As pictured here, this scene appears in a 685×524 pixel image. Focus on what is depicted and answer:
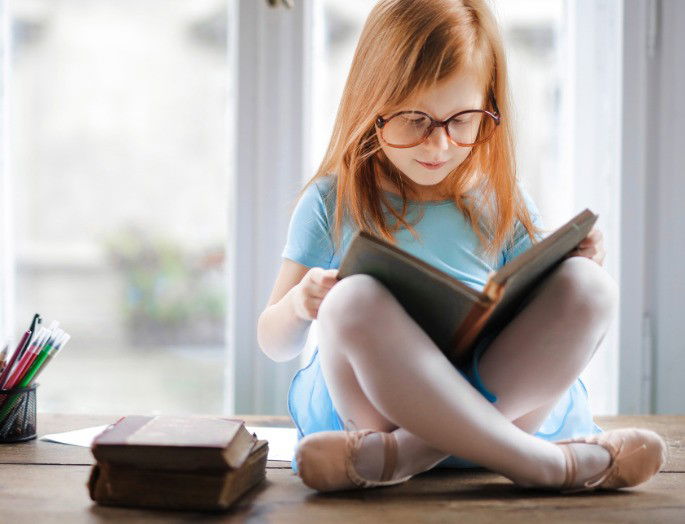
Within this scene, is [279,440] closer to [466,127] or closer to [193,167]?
[466,127]

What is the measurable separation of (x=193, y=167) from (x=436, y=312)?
1.01m

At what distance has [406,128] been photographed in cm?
120

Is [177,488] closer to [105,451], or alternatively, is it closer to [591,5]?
[105,451]

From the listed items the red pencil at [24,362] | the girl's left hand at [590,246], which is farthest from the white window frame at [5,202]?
the girl's left hand at [590,246]

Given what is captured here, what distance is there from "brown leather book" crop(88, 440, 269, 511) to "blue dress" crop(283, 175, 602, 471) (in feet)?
0.91

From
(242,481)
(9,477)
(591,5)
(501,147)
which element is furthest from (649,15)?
(9,477)

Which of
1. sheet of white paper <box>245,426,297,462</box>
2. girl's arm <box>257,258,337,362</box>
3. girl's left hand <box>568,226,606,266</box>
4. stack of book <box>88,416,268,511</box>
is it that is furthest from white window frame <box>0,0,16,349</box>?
girl's left hand <box>568,226,606,266</box>

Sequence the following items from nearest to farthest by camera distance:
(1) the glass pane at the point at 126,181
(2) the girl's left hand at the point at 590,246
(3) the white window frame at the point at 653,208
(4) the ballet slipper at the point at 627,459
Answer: (4) the ballet slipper at the point at 627,459, (2) the girl's left hand at the point at 590,246, (3) the white window frame at the point at 653,208, (1) the glass pane at the point at 126,181

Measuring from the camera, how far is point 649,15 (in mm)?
Result: 1792

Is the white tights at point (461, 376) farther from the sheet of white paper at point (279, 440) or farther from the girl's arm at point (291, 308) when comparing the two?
the sheet of white paper at point (279, 440)

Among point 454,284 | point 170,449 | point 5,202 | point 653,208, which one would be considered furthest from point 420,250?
point 5,202

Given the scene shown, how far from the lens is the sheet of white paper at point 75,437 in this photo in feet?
4.50

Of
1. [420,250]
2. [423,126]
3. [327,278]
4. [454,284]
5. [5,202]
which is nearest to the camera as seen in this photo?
[454,284]

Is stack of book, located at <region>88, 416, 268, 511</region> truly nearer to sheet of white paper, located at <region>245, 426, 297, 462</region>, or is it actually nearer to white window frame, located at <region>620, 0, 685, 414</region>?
sheet of white paper, located at <region>245, 426, 297, 462</region>
